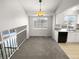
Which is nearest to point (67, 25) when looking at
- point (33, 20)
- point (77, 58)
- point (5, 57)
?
point (33, 20)

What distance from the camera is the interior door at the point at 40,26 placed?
948 cm

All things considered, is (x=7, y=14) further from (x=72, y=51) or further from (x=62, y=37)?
(x=62, y=37)

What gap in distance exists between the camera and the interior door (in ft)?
31.1

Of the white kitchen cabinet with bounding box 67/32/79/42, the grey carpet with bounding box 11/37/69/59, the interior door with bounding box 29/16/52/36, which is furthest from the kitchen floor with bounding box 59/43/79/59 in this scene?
the interior door with bounding box 29/16/52/36

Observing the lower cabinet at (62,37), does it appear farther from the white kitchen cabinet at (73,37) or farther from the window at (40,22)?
the window at (40,22)

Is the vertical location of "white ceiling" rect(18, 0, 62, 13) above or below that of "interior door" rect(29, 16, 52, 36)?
above

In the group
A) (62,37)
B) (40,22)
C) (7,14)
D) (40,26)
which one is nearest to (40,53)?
(7,14)

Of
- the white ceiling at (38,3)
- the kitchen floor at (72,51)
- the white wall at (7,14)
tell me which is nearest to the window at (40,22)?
the white ceiling at (38,3)

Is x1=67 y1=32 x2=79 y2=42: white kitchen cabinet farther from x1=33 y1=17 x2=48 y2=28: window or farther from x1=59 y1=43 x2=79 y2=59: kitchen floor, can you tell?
x1=33 y1=17 x2=48 y2=28: window

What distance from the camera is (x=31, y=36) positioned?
9586 mm

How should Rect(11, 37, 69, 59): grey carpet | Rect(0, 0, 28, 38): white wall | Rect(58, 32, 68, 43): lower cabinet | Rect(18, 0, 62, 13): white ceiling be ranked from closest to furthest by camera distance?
Rect(0, 0, 28, 38): white wall → Rect(11, 37, 69, 59): grey carpet → Rect(18, 0, 62, 13): white ceiling → Rect(58, 32, 68, 43): lower cabinet

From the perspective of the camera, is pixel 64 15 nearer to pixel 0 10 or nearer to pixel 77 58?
pixel 77 58

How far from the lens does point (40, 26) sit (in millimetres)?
9648

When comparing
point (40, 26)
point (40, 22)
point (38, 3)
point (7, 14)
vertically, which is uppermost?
point (38, 3)
